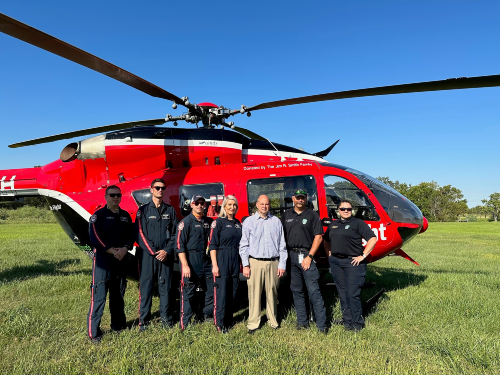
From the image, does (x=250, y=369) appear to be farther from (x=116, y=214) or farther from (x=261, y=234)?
(x=116, y=214)

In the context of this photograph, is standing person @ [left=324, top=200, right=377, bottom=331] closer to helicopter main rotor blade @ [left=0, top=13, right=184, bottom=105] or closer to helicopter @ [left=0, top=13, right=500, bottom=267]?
helicopter @ [left=0, top=13, right=500, bottom=267]

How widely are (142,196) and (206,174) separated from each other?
128cm

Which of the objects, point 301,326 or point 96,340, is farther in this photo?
point 301,326

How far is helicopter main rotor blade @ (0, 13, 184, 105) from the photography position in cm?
330

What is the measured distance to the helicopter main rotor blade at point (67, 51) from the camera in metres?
3.30

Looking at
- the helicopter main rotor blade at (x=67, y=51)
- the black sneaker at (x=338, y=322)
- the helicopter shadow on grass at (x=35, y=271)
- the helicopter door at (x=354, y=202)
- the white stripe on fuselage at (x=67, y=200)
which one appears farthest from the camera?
the helicopter shadow on grass at (x=35, y=271)

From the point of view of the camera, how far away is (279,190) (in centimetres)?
559

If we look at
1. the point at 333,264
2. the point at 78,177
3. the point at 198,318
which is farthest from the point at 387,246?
the point at 78,177

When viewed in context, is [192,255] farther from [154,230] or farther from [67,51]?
[67,51]

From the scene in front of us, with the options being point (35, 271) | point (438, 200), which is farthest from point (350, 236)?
point (438, 200)

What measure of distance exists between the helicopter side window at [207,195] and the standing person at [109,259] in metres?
1.35

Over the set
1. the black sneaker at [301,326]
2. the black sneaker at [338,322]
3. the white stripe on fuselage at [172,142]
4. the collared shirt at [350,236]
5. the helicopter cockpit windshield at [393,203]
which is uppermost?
the white stripe on fuselage at [172,142]

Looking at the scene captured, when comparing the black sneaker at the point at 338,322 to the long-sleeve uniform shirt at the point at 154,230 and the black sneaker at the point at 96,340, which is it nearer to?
the long-sleeve uniform shirt at the point at 154,230

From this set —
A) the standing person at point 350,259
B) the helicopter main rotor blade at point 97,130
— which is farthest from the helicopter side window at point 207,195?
the standing person at point 350,259
